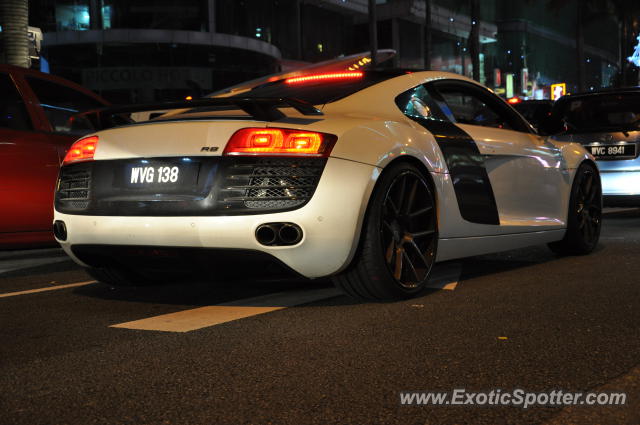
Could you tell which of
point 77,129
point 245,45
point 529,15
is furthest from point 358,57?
point 529,15

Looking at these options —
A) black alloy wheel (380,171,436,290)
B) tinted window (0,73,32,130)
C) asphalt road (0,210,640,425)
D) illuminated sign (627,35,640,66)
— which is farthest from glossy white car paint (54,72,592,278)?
illuminated sign (627,35,640,66)

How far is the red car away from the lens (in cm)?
630

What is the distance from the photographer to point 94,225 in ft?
14.4

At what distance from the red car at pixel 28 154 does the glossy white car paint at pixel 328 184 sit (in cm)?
183

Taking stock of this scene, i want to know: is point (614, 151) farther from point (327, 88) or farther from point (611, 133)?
point (327, 88)

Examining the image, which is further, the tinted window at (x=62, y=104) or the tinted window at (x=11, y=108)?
the tinted window at (x=62, y=104)

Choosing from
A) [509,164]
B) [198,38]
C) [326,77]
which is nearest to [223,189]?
[326,77]

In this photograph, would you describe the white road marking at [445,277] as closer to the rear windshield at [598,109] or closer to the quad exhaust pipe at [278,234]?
the quad exhaust pipe at [278,234]

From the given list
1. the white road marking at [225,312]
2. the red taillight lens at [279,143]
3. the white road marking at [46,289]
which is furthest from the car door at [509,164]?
the white road marking at [46,289]

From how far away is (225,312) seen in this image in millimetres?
4309

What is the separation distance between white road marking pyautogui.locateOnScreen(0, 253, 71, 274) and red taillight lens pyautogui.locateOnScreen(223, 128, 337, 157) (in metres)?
3.16

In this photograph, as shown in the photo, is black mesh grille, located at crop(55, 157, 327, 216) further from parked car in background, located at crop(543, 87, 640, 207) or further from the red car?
parked car in background, located at crop(543, 87, 640, 207)

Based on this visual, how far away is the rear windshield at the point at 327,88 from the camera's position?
493cm

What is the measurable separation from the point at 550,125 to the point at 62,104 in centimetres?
387
